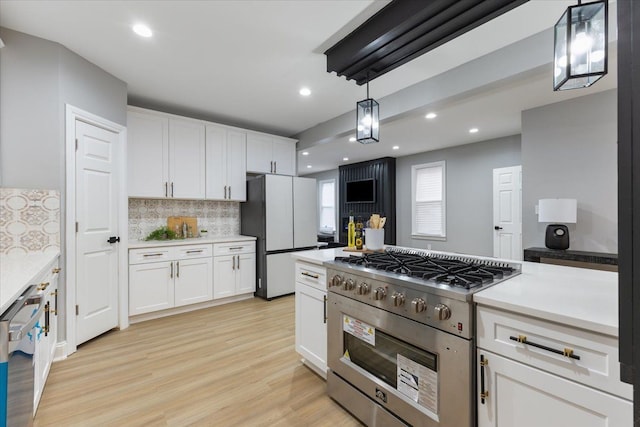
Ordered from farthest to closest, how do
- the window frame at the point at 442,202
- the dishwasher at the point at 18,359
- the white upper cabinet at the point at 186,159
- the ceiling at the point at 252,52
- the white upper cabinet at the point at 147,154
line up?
the window frame at the point at 442,202, the white upper cabinet at the point at 186,159, the white upper cabinet at the point at 147,154, the ceiling at the point at 252,52, the dishwasher at the point at 18,359

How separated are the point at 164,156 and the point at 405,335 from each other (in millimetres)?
3553

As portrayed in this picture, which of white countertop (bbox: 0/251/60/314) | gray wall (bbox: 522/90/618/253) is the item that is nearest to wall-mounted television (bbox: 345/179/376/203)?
gray wall (bbox: 522/90/618/253)

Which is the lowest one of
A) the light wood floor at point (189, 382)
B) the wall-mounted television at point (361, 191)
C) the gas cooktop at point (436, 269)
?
the light wood floor at point (189, 382)

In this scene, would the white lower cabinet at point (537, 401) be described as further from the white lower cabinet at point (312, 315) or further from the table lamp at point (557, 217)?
the table lamp at point (557, 217)

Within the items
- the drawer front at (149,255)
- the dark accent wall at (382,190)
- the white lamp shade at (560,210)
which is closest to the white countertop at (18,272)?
the drawer front at (149,255)

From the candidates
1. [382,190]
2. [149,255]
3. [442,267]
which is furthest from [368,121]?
[382,190]

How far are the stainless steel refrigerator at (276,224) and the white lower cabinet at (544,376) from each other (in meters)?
3.28

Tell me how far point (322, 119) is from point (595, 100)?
3.31m

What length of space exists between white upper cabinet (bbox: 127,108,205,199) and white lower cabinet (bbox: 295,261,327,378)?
2.34 metres

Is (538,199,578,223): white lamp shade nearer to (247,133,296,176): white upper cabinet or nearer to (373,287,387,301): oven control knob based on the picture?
(373,287,387,301): oven control knob

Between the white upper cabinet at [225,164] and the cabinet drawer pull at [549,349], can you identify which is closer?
the cabinet drawer pull at [549,349]

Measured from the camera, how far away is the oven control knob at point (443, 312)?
1.28m

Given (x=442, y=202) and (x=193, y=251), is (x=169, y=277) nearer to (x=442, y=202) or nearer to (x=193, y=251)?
(x=193, y=251)

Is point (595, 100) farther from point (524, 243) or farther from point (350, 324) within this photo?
point (350, 324)
